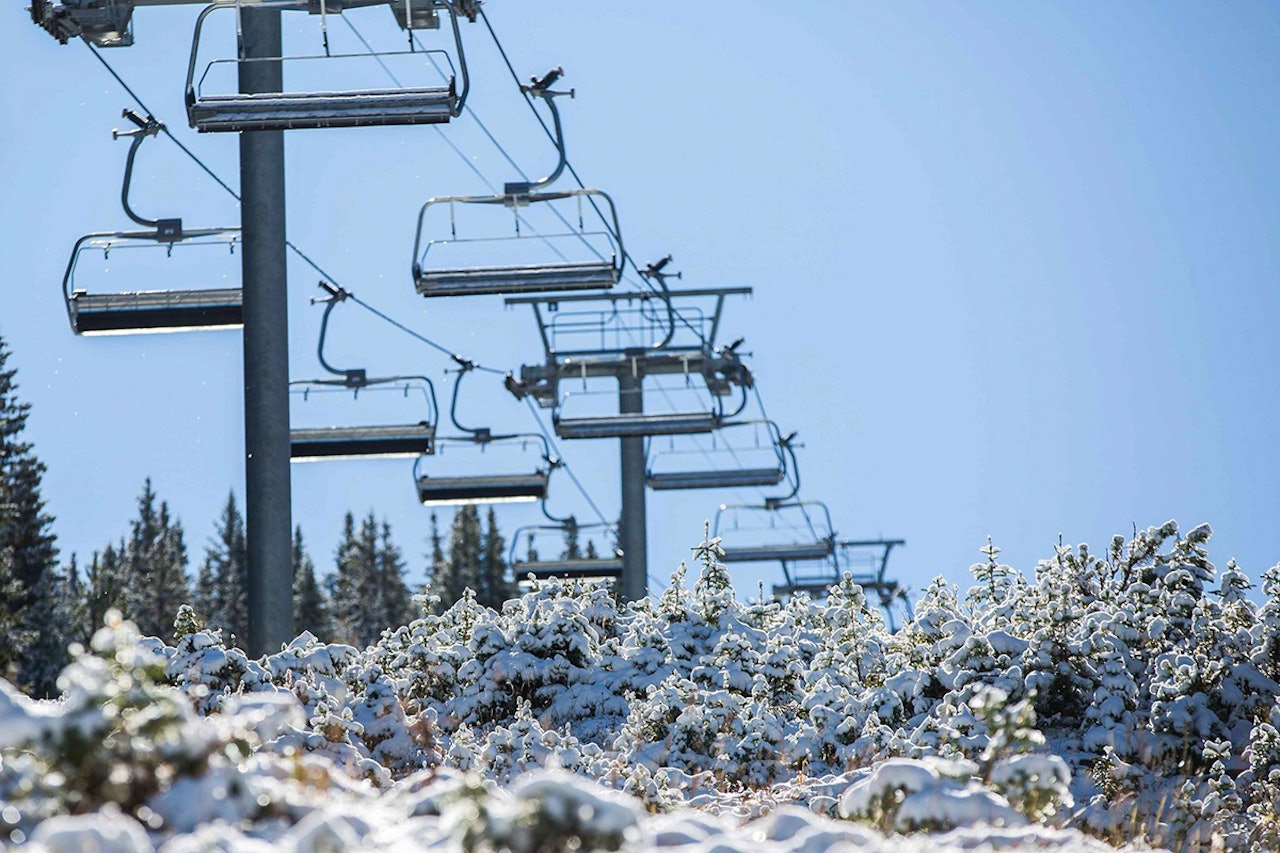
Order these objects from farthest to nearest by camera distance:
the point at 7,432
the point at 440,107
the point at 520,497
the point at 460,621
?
the point at 7,432 → the point at 520,497 → the point at 460,621 → the point at 440,107

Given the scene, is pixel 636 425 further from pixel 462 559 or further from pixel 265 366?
pixel 462 559

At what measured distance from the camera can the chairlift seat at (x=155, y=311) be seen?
12234 millimetres

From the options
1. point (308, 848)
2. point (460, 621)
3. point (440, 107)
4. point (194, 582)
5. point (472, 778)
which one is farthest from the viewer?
point (194, 582)

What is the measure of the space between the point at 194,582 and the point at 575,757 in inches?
3481

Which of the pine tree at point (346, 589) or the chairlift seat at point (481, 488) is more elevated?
the pine tree at point (346, 589)

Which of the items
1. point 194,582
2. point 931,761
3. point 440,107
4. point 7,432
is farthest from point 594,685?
point 194,582

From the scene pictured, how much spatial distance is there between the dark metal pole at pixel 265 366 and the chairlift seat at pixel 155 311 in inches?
18.2

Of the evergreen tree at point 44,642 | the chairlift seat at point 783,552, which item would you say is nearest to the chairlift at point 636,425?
the chairlift seat at point 783,552

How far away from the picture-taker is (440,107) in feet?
30.7

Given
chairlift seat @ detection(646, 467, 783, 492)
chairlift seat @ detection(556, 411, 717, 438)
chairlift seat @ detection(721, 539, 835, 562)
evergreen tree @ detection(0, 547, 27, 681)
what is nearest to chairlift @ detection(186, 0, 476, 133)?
chairlift seat @ detection(556, 411, 717, 438)

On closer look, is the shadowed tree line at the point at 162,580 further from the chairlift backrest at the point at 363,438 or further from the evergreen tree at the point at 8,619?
the chairlift backrest at the point at 363,438

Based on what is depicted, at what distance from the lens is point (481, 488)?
762 inches

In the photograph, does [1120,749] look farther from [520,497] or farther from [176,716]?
[520,497]

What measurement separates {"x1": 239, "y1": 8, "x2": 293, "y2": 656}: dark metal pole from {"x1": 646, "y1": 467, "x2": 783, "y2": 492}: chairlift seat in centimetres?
1186
